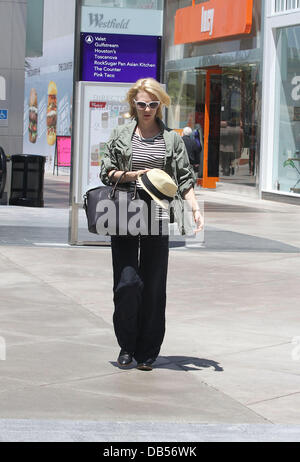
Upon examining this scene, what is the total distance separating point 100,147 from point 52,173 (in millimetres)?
22080

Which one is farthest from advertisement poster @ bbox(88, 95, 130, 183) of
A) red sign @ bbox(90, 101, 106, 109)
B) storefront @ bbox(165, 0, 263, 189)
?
storefront @ bbox(165, 0, 263, 189)

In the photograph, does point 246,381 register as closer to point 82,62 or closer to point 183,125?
point 82,62

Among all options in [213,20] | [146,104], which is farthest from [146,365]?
[213,20]

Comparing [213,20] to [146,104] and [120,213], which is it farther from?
[120,213]

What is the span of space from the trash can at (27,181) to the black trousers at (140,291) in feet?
43.8

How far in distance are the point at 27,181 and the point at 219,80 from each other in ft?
33.6

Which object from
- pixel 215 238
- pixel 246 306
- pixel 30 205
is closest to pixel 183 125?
pixel 30 205

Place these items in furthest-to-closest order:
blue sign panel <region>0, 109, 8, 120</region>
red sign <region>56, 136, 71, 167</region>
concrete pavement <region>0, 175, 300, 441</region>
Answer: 1. red sign <region>56, 136, 71, 167</region>
2. blue sign panel <region>0, 109, 8, 120</region>
3. concrete pavement <region>0, 175, 300, 441</region>

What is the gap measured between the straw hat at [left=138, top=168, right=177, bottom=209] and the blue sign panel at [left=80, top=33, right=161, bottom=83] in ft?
23.7

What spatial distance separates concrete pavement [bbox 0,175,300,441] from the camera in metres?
5.04

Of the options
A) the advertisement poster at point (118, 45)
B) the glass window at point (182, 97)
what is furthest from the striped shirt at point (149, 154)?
the glass window at point (182, 97)

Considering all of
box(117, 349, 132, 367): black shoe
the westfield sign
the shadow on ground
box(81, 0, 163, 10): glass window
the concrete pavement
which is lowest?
the shadow on ground

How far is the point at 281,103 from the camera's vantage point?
79.3ft

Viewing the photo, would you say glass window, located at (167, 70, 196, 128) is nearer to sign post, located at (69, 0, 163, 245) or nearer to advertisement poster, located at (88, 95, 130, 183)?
sign post, located at (69, 0, 163, 245)
